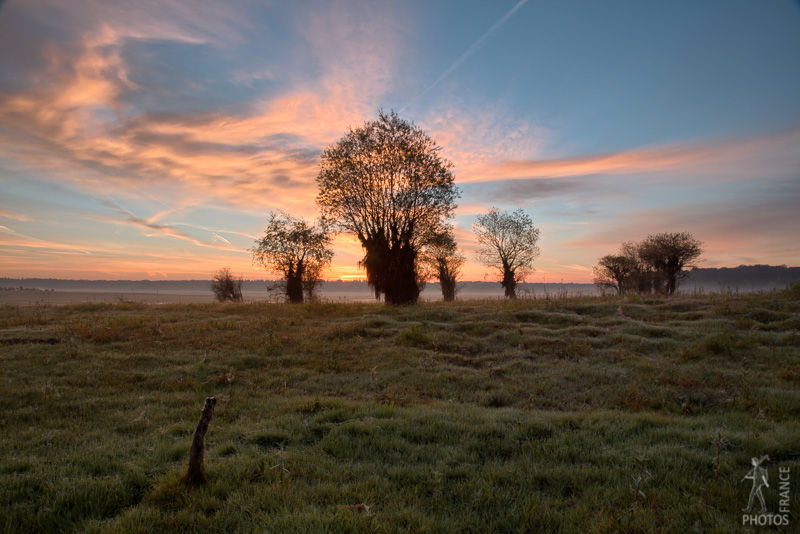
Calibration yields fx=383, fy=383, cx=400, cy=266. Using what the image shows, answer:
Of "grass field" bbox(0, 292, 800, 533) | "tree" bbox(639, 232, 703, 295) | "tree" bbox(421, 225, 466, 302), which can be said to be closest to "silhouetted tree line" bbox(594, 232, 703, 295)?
"tree" bbox(639, 232, 703, 295)

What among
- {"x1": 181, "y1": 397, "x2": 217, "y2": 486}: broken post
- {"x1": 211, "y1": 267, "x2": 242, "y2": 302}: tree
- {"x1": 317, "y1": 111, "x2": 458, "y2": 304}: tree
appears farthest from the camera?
{"x1": 211, "y1": 267, "x2": 242, "y2": 302}: tree

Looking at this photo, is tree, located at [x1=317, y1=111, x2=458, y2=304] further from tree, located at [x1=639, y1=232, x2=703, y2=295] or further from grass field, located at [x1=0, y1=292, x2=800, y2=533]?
tree, located at [x1=639, y1=232, x2=703, y2=295]

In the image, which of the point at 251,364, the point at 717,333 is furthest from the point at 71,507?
the point at 717,333

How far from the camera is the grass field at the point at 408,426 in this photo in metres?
4.34

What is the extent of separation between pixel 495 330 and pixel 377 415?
9305mm

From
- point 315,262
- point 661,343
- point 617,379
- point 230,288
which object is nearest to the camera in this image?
point 617,379

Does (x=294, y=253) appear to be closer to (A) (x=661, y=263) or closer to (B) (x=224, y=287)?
(B) (x=224, y=287)

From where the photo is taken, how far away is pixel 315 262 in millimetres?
43000

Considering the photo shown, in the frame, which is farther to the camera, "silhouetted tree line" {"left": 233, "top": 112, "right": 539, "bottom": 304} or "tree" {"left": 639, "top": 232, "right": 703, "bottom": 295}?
"tree" {"left": 639, "top": 232, "right": 703, "bottom": 295}

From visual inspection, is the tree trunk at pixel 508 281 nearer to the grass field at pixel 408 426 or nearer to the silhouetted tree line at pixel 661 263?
the silhouetted tree line at pixel 661 263

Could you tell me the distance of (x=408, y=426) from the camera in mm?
6812

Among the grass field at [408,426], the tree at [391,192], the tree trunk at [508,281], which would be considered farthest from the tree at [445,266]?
the grass field at [408,426]

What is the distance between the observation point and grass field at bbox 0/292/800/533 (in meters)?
4.34

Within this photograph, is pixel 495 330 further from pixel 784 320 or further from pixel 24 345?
pixel 24 345
